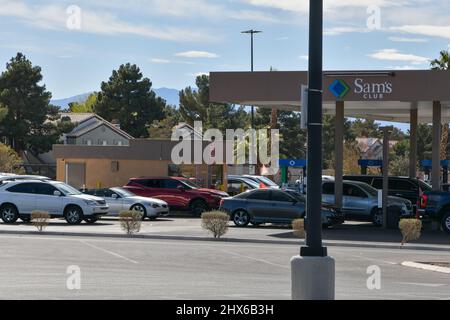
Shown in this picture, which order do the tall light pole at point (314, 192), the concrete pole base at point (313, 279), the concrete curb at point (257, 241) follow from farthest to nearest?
the concrete curb at point (257, 241)
the tall light pole at point (314, 192)
the concrete pole base at point (313, 279)

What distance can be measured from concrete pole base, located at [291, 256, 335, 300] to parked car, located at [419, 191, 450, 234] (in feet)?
67.1

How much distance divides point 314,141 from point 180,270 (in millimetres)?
8511

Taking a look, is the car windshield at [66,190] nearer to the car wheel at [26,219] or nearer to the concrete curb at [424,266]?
the car wheel at [26,219]

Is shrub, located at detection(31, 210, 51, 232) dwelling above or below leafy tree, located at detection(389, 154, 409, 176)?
below

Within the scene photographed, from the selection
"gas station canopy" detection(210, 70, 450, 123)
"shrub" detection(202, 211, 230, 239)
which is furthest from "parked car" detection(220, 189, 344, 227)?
"shrub" detection(202, 211, 230, 239)

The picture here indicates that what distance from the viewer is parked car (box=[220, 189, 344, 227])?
113 feet

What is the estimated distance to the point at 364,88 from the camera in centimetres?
3381

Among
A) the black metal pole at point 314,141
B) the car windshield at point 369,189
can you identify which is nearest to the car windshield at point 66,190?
the car windshield at point 369,189

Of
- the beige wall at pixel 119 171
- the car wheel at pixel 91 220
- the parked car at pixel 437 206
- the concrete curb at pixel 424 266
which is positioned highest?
the beige wall at pixel 119 171

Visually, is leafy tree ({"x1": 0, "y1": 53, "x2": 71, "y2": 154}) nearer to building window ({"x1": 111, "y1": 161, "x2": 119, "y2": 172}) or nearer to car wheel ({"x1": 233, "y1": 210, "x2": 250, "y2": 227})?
building window ({"x1": 111, "y1": 161, "x2": 119, "y2": 172})

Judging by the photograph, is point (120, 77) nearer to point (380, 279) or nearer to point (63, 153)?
point (63, 153)

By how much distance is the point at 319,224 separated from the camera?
522 inches

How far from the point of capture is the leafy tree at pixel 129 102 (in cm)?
10200

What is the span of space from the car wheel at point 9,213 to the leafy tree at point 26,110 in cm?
4716
